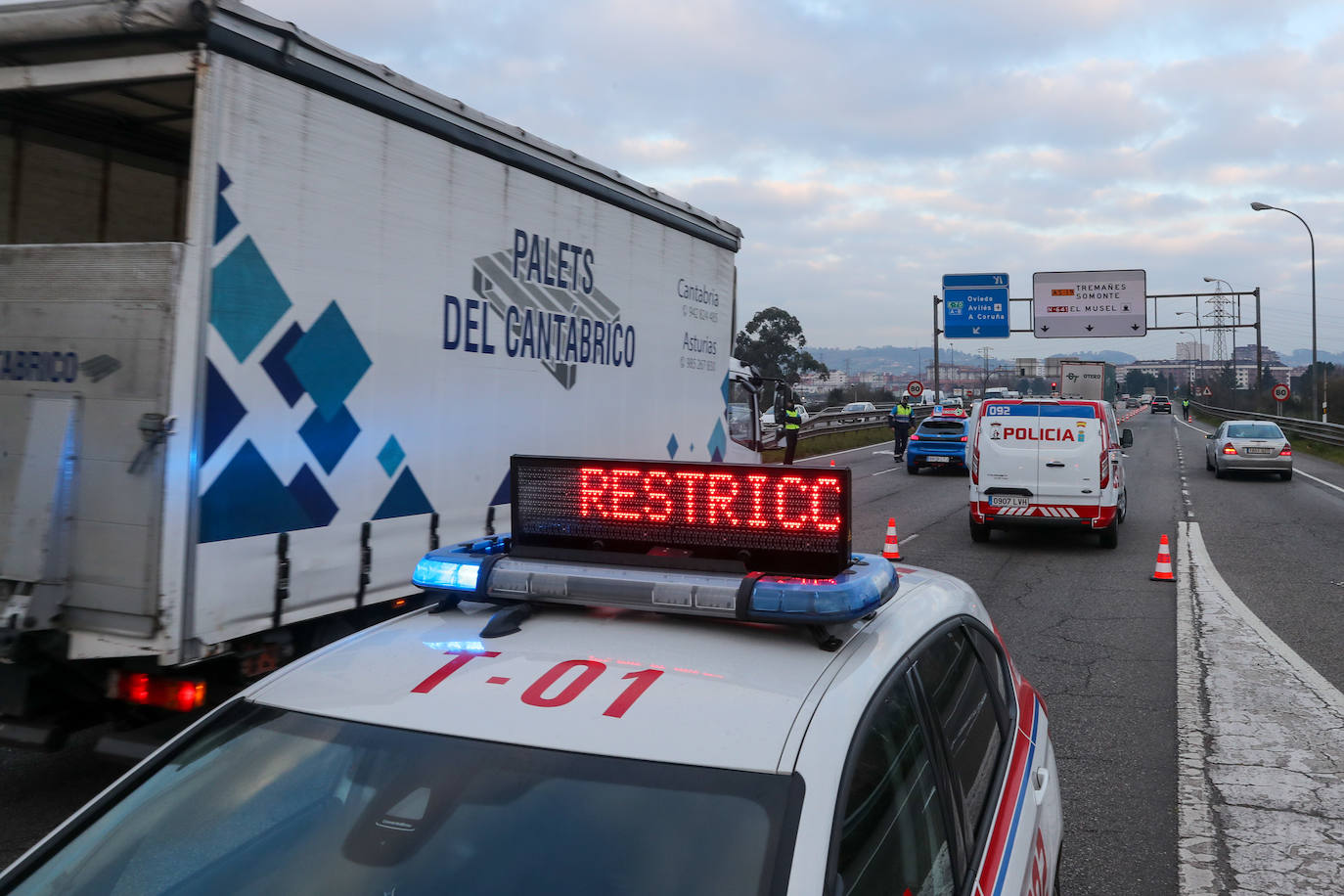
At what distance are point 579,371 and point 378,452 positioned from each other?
2.15 meters

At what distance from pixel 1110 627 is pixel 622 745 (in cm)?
852

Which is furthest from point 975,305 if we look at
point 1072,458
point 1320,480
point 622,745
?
point 622,745

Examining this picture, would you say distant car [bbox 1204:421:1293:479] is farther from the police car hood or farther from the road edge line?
the police car hood

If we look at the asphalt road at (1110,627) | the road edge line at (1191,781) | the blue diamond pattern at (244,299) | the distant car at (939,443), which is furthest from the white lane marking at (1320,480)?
the blue diamond pattern at (244,299)

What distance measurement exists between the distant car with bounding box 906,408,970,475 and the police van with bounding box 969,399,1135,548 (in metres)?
12.9

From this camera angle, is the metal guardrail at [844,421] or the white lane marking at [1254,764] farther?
the metal guardrail at [844,421]

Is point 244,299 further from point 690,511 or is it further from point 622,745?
point 622,745

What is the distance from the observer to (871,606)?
2381 mm

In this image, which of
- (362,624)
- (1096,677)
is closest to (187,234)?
(362,624)

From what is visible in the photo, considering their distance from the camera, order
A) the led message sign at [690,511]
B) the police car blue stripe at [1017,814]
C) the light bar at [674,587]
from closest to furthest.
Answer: the light bar at [674,587], the police car blue stripe at [1017,814], the led message sign at [690,511]

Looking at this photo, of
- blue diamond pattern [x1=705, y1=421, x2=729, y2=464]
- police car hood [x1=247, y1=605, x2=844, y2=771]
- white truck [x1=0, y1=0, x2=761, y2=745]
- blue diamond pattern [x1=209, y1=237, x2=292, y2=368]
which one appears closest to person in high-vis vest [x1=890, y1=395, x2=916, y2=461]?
blue diamond pattern [x1=705, y1=421, x2=729, y2=464]

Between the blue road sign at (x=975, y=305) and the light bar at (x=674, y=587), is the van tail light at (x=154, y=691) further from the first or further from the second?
the blue road sign at (x=975, y=305)

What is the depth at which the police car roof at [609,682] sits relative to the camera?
1.97 m

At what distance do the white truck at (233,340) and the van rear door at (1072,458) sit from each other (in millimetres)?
9548
